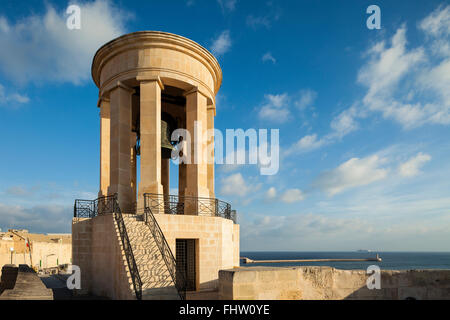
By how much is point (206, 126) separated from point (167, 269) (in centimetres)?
848

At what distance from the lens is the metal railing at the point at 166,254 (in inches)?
369

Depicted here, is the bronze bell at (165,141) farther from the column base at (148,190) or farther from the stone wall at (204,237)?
the stone wall at (204,237)

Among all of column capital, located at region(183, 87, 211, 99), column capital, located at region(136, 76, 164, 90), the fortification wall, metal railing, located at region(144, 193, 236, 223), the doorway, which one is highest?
column capital, located at region(136, 76, 164, 90)

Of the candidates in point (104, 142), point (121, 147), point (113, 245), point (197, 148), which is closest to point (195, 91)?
point (197, 148)

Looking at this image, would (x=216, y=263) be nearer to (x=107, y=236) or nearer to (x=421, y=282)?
(x=107, y=236)

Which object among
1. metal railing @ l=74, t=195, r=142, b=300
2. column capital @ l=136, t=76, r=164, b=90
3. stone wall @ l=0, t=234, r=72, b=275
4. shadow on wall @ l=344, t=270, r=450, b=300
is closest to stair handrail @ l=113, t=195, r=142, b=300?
metal railing @ l=74, t=195, r=142, b=300

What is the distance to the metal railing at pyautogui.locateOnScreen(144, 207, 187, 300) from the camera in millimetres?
9383

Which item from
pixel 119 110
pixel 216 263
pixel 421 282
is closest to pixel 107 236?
pixel 216 263

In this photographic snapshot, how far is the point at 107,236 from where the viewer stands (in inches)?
439

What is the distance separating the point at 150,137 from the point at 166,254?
221 inches

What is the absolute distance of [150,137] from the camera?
14.0 metres

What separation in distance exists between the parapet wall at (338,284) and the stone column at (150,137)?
6380mm

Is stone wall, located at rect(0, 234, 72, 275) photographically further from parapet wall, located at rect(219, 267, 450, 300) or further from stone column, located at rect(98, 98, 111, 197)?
parapet wall, located at rect(219, 267, 450, 300)

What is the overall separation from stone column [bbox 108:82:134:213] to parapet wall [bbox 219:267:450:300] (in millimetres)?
7610
